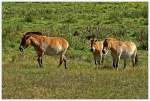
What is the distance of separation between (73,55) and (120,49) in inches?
46.1

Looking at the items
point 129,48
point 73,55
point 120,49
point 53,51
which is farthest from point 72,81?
point 129,48

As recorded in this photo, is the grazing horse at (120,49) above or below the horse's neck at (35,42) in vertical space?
below

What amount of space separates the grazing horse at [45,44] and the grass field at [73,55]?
21 cm

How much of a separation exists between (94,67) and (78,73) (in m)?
1.04

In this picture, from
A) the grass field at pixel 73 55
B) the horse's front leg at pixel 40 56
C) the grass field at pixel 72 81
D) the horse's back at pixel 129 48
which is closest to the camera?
the grass field at pixel 72 81

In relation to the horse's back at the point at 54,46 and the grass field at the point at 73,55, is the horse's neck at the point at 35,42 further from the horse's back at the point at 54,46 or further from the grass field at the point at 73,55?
the grass field at the point at 73,55

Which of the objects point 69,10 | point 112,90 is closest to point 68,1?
point 69,10

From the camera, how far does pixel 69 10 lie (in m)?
16.6

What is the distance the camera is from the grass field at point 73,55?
12039mm

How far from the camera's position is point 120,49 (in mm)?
14820

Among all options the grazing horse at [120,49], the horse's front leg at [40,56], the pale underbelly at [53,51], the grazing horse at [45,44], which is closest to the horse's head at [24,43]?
the grazing horse at [45,44]

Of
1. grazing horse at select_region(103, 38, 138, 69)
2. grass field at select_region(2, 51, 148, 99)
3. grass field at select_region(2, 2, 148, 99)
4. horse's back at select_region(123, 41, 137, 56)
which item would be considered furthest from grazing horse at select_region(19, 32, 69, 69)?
horse's back at select_region(123, 41, 137, 56)

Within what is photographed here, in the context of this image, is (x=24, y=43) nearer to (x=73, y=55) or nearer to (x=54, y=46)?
(x=54, y=46)

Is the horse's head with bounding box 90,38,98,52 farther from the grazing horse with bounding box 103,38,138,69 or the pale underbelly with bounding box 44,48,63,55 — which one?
the pale underbelly with bounding box 44,48,63,55
